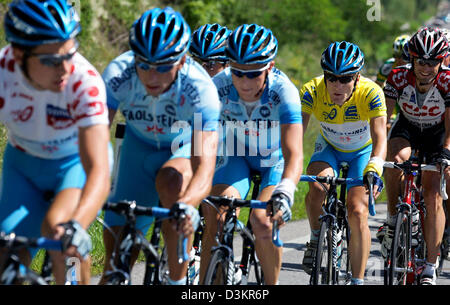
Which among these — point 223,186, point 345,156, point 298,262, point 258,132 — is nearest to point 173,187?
point 223,186

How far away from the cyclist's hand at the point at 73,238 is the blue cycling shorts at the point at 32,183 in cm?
76

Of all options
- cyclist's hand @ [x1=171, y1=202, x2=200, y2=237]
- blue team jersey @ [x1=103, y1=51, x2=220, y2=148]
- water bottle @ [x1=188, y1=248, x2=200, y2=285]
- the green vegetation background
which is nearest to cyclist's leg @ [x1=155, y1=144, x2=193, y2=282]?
blue team jersey @ [x1=103, y1=51, x2=220, y2=148]

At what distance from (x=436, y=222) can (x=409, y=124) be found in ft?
3.65

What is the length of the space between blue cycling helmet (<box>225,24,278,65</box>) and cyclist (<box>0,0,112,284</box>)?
4.60 ft

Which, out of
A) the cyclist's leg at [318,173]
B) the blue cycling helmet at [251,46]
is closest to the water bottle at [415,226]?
the cyclist's leg at [318,173]

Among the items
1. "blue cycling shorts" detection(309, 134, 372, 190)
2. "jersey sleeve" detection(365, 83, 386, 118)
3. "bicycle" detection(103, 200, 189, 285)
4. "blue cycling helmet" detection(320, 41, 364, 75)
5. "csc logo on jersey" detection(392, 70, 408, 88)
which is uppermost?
"csc logo on jersey" detection(392, 70, 408, 88)

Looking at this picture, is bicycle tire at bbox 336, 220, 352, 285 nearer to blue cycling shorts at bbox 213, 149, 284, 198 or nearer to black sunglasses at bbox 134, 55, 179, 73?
blue cycling shorts at bbox 213, 149, 284, 198

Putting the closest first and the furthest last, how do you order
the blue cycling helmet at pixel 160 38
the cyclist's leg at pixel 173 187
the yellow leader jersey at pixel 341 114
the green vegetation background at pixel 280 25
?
the blue cycling helmet at pixel 160 38 → the cyclist's leg at pixel 173 187 → the yellow leader jersey at pixel 341 114 → the green vegetation background at pixel 280 25

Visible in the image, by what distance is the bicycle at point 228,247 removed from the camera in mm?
4762

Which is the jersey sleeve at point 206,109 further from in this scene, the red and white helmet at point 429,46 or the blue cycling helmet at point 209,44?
the red and white helmet at point 429,46

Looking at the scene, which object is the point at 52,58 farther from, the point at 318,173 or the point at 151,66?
the point at 318,173

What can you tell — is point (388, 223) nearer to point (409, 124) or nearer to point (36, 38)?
A: point (409, 124)

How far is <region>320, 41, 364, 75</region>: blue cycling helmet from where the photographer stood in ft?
21.5
